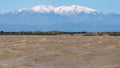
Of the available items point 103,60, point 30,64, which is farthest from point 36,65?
point 103,60

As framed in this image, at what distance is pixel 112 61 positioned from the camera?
38.0 metres

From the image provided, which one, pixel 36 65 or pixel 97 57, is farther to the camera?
pixel 97 57

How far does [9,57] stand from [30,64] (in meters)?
7.00

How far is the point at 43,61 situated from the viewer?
39.1 meters

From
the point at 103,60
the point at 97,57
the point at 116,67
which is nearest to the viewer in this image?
the point at 116,67

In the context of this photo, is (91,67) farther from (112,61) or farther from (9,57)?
(9,57)

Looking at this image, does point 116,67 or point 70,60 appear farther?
point 70,60

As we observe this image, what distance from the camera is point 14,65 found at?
3609cm

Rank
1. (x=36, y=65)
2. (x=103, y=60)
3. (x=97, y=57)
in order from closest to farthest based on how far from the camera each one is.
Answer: (x=36, y=65) → (x=103, y=60) → (x=97, y=57)

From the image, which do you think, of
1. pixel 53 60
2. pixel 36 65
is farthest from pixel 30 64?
pixel 53 60

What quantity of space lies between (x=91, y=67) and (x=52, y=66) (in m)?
2.85

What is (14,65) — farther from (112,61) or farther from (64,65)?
(112,61)

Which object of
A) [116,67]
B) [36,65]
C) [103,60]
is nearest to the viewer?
[116,67]

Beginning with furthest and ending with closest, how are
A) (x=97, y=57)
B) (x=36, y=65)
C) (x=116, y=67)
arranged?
(x=97, y=57) < (x=36, y=65) < (x=116, y=67)
